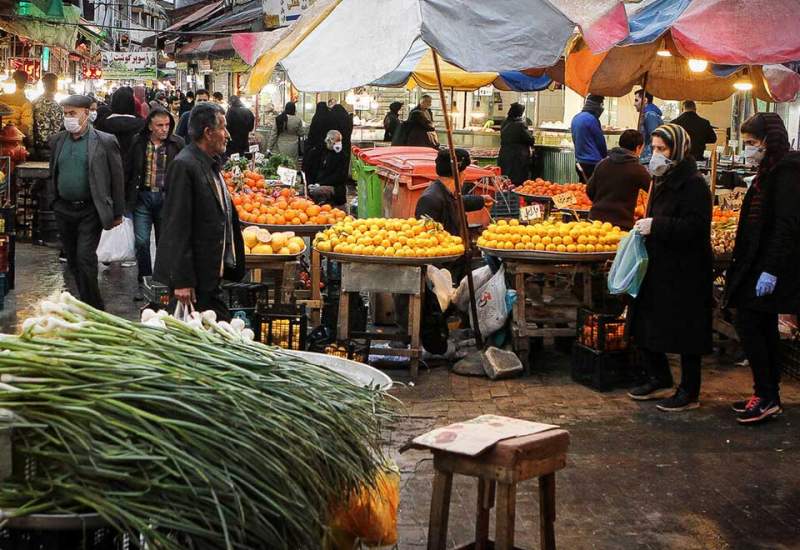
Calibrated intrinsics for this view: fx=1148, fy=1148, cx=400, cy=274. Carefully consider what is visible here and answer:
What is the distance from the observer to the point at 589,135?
46.3 ft

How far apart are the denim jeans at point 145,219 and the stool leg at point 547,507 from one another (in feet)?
26.4

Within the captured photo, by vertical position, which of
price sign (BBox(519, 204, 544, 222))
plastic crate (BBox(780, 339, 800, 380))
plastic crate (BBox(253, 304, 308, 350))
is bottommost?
plastic crate (BBox(780, 339, 800, 380))

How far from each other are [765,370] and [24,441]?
5.73 m

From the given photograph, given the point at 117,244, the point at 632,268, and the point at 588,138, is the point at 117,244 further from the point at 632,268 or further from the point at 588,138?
the point at 632,268

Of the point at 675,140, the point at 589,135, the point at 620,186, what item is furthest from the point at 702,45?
the point at 589,135

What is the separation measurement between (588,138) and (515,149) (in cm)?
551

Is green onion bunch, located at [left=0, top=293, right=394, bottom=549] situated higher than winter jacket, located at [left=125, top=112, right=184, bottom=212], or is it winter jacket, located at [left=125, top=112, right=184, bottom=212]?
winter jacket, located at [left=125, top=112, right=184, bottom=212]

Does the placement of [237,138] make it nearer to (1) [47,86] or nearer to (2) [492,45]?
(1) [47,86]

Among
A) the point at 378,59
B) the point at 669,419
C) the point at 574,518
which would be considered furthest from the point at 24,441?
the point at 669,419

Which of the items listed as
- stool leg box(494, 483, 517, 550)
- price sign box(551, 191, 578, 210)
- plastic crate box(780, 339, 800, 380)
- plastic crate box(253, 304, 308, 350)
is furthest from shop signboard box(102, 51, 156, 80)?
stool leg box(494, 483, 517, 550)

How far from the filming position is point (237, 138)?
64.7 ft

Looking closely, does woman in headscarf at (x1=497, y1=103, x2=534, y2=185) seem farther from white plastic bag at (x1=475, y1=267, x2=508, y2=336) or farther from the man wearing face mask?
white plastic bag at (x1=475, y1=267, x2=508, y2=336)

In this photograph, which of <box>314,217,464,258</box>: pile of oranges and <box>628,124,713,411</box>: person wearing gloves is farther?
<box>314,217,464,258</box>: pile of oranges

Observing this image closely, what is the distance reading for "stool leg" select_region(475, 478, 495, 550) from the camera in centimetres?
462
